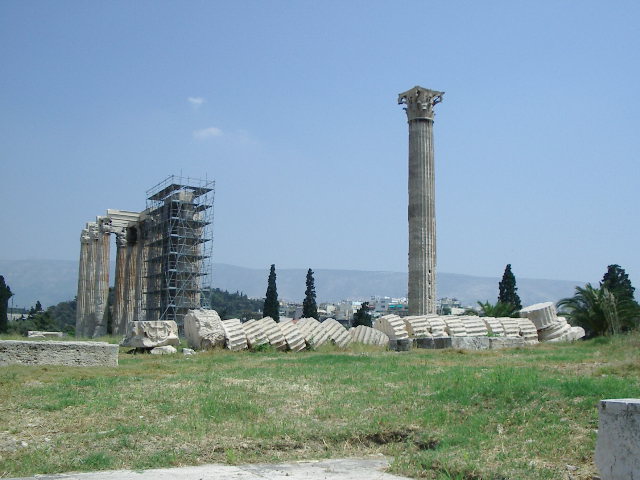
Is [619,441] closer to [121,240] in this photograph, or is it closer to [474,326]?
[474,326]

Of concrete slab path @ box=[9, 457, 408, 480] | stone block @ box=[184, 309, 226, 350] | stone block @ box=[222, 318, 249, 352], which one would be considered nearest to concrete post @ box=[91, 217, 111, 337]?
stone block @ box=[184, 309, 226, 350]

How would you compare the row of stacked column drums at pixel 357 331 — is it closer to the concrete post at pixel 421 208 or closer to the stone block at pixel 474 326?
the stone block at pixel 474 326

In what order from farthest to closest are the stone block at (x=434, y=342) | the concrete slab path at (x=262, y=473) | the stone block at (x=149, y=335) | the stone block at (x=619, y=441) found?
the stone block at (x=434, y=342) < the stone block at (x=149, y=335) < the concrete slab path at (x=262, y=473) < the stone block at (x=619, y=441)

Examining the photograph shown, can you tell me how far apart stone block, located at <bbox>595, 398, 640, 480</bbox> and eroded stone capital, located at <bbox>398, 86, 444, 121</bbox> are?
26.9 m

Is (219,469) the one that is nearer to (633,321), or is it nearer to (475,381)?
(475,381)

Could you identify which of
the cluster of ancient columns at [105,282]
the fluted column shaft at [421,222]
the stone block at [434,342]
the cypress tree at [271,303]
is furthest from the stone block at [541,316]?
the cypress tree at [271,303]

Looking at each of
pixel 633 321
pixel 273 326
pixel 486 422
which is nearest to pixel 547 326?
pixel 633 321

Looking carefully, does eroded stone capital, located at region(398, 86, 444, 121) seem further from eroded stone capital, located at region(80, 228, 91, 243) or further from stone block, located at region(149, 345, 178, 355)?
eroded stone capital, located at region(80, 228, 91, 243)

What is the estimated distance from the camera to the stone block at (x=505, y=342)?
67.6 ft

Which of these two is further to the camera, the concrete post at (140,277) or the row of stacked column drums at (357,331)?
the concrete post at (140,277)

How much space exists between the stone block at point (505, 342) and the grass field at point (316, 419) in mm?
9300

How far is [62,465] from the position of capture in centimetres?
620

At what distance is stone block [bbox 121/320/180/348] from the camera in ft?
60.5

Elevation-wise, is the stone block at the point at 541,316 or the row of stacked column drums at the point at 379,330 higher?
the stone block at the point at 541,316
